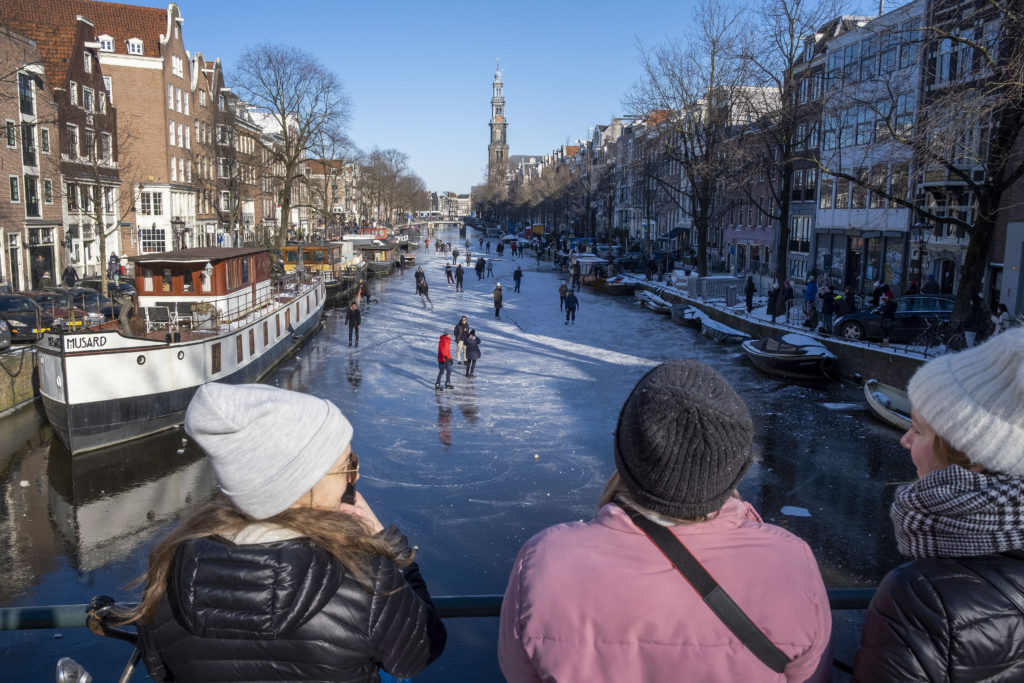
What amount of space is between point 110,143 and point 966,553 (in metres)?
53.3

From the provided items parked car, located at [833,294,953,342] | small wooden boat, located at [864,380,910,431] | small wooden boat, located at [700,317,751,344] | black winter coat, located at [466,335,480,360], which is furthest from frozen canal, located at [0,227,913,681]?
small wooden boat, located at [700,317,751,344]

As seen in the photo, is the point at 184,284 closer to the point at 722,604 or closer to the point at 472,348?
the point at 472,348

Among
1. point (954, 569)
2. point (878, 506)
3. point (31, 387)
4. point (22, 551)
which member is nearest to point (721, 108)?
point (878, 506)

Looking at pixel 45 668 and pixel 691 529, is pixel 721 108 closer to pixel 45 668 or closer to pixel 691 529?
pixel 45 668

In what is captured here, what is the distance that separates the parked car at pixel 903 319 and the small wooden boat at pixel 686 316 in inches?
403

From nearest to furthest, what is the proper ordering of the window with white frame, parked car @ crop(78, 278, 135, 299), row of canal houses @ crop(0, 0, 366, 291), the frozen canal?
the frozen canal
parked car @ crop(78, 278, 135, 299)
row of canal houses @ crop(0, 0, 366, 291)
the window with white frame

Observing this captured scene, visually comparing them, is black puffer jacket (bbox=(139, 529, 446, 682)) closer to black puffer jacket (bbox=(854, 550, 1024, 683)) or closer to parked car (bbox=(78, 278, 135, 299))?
black puffer jacket (bbox=(854, 550, 1024, 683))

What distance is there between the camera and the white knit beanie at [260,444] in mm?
2057

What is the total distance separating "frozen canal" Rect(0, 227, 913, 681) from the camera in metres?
10.6

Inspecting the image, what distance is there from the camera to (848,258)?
1590 inches

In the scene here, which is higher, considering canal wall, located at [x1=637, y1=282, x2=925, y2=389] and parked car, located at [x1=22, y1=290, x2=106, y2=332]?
parked car, located at [x1=22, y1=290, x2=106, y2=332]

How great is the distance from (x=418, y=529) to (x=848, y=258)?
34406 mm

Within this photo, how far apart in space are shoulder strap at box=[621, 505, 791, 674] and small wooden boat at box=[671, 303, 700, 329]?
33.0 metres

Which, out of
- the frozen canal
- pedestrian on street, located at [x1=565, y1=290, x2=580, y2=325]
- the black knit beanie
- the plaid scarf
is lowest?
the frozen canal
